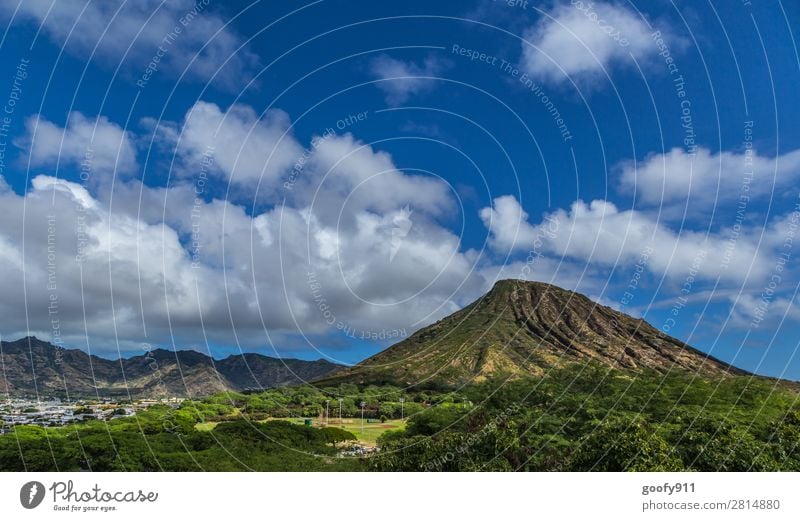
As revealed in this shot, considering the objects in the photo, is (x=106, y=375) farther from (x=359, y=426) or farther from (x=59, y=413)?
(x=359, y=426)

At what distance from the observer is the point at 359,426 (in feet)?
197

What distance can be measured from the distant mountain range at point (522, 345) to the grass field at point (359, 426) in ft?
103

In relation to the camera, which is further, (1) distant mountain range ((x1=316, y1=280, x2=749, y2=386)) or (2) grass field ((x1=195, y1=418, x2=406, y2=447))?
(1) distant mountain range ((x1=316, y1=280, x2=749, y2=386))

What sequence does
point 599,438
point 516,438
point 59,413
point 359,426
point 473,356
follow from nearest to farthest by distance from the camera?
point 599,438 → point 516,438 → point 359,426 → point 59,413 → point 473,356

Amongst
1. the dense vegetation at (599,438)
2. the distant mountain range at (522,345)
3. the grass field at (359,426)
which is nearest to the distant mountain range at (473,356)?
the distant mountain range at (522,345)

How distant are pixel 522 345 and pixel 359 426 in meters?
72.5

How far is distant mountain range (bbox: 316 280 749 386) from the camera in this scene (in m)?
105

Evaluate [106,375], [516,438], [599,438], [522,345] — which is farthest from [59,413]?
[522,345]

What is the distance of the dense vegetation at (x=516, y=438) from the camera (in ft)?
93.8

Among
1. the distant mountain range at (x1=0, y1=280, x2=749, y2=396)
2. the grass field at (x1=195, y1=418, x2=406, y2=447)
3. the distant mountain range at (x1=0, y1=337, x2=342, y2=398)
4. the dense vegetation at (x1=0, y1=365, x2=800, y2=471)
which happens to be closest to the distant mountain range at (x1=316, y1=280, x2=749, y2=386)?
the distant mountain range at (x1=0, y1=280, x2=749, y2=396)

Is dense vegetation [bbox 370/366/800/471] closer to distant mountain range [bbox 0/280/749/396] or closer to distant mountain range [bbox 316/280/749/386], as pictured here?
distant mountain range [bbox 0/280/749/396]

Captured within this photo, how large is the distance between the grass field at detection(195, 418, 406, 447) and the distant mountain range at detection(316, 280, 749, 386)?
31315 mm
